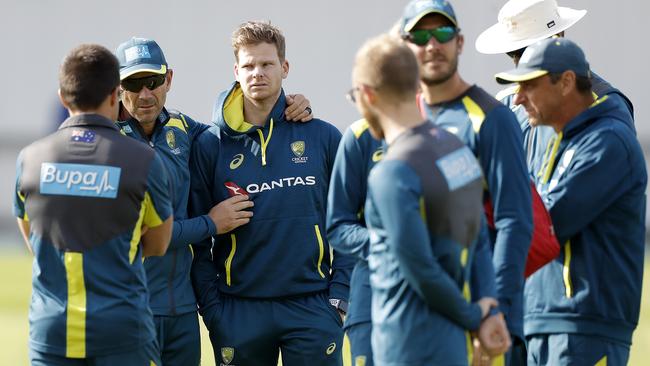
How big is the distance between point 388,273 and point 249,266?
1.71 meters

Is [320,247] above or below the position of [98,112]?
below

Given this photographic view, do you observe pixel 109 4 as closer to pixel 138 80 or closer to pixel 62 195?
pixel 138 80

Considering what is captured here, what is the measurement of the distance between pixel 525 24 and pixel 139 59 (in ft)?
6.29

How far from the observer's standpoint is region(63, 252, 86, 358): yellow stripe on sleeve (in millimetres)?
3988

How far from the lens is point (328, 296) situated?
525 centimetres

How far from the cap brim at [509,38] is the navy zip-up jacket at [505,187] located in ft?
4.58

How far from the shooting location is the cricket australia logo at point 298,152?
17.1 feet

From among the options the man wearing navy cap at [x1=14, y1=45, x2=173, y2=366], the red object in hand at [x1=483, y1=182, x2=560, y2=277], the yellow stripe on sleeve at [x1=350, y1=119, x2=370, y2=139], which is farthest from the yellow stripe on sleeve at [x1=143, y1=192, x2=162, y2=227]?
the red object in hand at [x1=483, y1=182, x2=560, y2=277]

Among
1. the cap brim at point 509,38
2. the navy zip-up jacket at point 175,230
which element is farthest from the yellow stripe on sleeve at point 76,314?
the cap brim at point 509,38

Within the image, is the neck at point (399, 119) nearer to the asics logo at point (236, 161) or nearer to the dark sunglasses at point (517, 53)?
the asics logo at point (236, 161)

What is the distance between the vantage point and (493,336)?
3.56 metres

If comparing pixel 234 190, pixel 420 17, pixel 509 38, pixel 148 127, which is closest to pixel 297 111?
pixel 234 190

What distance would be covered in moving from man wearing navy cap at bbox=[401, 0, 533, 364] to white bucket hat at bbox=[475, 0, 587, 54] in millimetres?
1331

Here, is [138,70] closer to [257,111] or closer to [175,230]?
[257,111]
